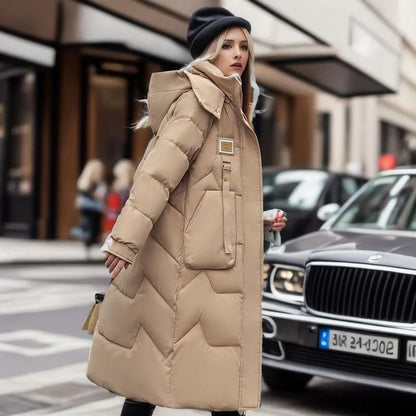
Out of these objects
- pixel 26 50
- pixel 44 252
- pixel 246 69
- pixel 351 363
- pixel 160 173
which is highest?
pixel 26 50

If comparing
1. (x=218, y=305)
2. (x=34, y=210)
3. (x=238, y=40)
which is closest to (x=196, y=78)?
(x=238, y=40)

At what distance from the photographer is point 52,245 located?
19.0 m

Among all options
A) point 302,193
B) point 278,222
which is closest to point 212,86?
point 278,222

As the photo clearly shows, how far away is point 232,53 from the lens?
11.2 ft

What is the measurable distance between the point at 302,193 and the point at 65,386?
19.5 feet

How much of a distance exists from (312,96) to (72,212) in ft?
32.2

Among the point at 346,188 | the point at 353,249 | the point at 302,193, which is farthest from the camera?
the point at 346,188

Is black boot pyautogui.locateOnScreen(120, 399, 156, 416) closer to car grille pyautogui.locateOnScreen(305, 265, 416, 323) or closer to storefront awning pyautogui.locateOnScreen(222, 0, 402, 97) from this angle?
car grille pyautogui.locateOnScreen(305, 265, 416, 323)

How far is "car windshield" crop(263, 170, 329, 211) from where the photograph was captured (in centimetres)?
1088

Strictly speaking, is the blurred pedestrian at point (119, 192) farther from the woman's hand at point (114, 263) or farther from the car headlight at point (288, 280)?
the woman's hand at point (114, 263)

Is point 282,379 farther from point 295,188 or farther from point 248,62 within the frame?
point 295,188

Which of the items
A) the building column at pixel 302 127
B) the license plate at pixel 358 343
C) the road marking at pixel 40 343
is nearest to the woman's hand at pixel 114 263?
the license plate at pixel 358 343

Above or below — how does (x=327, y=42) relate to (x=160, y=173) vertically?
above

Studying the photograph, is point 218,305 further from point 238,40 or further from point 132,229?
point 238,40
